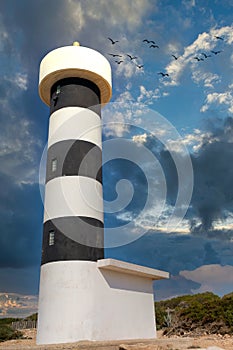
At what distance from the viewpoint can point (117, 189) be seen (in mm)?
12234

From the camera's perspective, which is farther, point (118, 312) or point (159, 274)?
point (159, 274)

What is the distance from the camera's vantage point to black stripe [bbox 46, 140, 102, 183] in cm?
1109

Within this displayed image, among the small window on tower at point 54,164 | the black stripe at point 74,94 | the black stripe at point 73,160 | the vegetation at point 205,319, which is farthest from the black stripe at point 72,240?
the vegetation at point 205,319

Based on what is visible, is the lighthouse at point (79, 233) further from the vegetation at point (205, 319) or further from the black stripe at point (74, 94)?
the vegetation at point (205, 319)

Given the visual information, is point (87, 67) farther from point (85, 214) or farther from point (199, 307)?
point (199, 307)

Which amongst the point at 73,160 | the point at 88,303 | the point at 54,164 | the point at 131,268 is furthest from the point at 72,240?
the point at 54,164

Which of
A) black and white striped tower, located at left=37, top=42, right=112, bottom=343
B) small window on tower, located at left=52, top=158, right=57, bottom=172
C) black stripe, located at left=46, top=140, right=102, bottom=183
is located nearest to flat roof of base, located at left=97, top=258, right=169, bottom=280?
black and white striped tower, located at left=37, top=42, right=112, bottom=343

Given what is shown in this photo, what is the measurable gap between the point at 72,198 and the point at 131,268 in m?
2.70

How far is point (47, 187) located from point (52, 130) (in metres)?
2.01

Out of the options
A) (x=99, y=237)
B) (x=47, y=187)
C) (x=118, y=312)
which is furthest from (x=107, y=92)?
(x=118, y=312)

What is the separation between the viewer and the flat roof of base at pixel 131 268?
9883 mm

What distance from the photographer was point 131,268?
1033 centimetres

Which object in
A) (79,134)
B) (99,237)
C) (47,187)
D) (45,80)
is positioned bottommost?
(99,237)

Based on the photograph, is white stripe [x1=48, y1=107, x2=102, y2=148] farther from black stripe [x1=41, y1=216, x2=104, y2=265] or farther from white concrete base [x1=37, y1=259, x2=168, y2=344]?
white concrete base [x1=37, y1=259, x2=168, y2=344]
